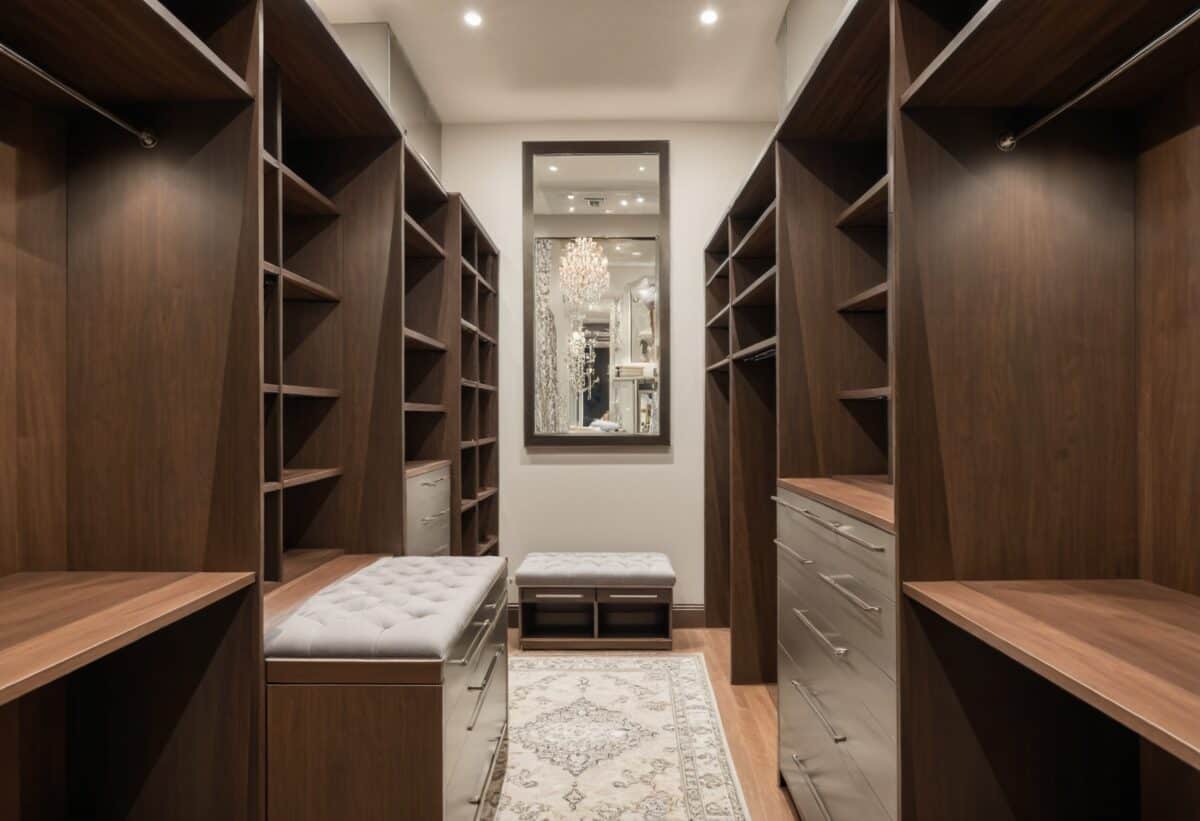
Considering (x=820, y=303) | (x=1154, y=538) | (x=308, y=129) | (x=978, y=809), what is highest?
(x=308, y=129)

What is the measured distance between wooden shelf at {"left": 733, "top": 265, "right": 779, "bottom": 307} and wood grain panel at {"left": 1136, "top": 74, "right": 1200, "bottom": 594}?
1.14 metres

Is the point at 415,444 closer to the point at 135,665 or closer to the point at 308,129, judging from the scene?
the point at 308,129

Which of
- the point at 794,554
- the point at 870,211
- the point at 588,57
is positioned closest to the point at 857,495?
the point at 794,554

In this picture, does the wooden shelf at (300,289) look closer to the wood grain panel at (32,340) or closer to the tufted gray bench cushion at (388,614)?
Result: the wood grain panel at (32,340)

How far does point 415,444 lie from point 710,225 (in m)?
2.26

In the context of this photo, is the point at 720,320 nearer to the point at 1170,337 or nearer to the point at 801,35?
the point at 801,35

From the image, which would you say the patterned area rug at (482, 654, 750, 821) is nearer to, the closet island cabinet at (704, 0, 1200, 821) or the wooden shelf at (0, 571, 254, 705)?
the closet island cabinet at (704, 0, 1200, 821)

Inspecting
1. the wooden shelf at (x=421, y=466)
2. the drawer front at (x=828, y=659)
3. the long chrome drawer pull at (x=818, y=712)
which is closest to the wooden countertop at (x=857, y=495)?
the drawer front at (x=828, y=659)

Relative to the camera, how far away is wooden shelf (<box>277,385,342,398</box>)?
1.75 m

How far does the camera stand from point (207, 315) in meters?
1.45

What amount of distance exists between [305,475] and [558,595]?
1.96 metres

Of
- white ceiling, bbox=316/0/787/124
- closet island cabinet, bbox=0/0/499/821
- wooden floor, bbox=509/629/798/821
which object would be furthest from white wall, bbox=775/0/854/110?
wooden floor, bbox=509/629/798/821

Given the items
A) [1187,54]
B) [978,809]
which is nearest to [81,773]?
[978,809]

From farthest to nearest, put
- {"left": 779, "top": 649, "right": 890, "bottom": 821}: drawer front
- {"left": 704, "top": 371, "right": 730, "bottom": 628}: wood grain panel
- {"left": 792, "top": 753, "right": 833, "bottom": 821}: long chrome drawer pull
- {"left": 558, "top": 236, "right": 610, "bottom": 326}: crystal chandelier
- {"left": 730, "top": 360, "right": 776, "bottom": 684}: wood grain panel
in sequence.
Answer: {"left": 558, "top": 236, "right": 610, "bottom": 326}: crystal chandelier
{"left": 704, "top": 371, "right": 730, "bottom": 628}: wood grain panel
{"left": 730, "top": 360, "right": 776, "bottom": 684}: wood grain panel
{"left": 792, "top": 753, "right": 833, "bottom": 821}: long chrome drawer pull
{"left": 779, "top": 649, "right": 890, "bottom": 821}: drawer front
